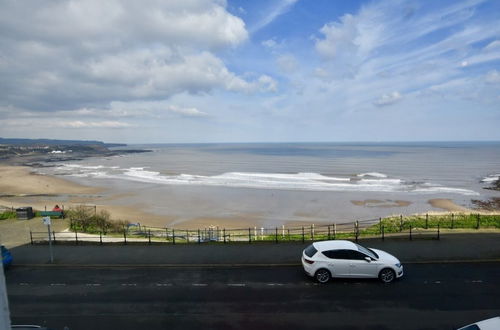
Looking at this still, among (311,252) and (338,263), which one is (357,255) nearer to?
(338,263)

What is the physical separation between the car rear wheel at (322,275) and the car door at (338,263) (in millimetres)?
164

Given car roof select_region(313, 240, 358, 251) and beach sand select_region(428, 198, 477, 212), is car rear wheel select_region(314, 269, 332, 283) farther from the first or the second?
beach sand select_region(428, 198, 477, 212)

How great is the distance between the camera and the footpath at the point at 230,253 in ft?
46.3

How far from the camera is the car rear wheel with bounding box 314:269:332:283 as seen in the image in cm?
1195

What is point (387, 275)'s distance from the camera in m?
Answer: 11.9

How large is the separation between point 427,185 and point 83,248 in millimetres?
54918

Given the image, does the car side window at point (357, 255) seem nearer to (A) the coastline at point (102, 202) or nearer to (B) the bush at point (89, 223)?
(B) the bush at point (89, 223)

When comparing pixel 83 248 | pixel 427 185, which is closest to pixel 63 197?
pixel 83 248

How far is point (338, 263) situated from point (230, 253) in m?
5.26

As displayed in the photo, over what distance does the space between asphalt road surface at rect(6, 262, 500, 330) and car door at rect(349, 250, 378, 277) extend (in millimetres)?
362

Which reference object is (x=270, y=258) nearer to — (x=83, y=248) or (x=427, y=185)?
(x=83, y=248)

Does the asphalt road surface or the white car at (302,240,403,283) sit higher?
the white car at (302,240,403,283)

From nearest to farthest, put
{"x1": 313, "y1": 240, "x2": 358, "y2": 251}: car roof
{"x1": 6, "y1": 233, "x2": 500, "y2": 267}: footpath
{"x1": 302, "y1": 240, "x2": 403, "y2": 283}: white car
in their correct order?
{"x1": 302, "y1": 240, "x2": 403, "y2": 283}: white car → {"x1": 313, "y1": 240, "x2": 358, "y2": 251}: car roof → {"x1": 6, "y1": 233, "x2": 500, "y2": 267}: footpath

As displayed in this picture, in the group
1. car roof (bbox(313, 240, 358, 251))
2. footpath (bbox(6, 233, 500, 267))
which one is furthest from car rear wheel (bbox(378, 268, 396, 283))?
footpath (bbox(6, 233, 500, 267))
